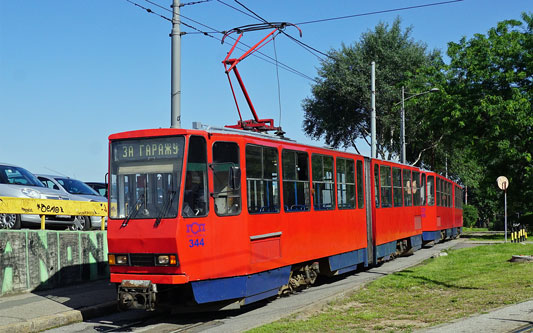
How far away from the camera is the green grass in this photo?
901 centimetres

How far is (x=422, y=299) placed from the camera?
451 inches

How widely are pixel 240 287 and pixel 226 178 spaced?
181 centimetres

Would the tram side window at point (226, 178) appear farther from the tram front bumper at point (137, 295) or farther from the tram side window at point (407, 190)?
the tram side window at point (407, 190)

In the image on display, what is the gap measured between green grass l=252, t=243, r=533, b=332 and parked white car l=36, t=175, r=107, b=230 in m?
8.41

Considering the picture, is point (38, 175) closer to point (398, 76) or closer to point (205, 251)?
point (205, 251)

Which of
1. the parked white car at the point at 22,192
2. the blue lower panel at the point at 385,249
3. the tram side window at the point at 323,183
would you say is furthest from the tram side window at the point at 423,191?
the parked white car at the point at 22,192

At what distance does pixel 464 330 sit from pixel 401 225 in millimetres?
11909

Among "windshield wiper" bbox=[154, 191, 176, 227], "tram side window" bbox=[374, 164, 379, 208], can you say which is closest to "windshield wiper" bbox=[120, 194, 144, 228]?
"windshield wiper" bbox=[154, 191, 176, 227]

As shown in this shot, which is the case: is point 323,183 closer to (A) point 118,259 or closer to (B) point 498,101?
(A) point 118,259

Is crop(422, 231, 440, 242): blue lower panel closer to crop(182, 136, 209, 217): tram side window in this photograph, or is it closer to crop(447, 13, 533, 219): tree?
crop(447, 13, 533, 219): tree

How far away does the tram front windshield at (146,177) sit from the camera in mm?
9734

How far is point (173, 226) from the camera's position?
31.2 ft

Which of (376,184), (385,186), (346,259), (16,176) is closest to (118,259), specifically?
(346,259)

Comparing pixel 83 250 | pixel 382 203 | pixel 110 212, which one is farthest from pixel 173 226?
pixel 382 203
